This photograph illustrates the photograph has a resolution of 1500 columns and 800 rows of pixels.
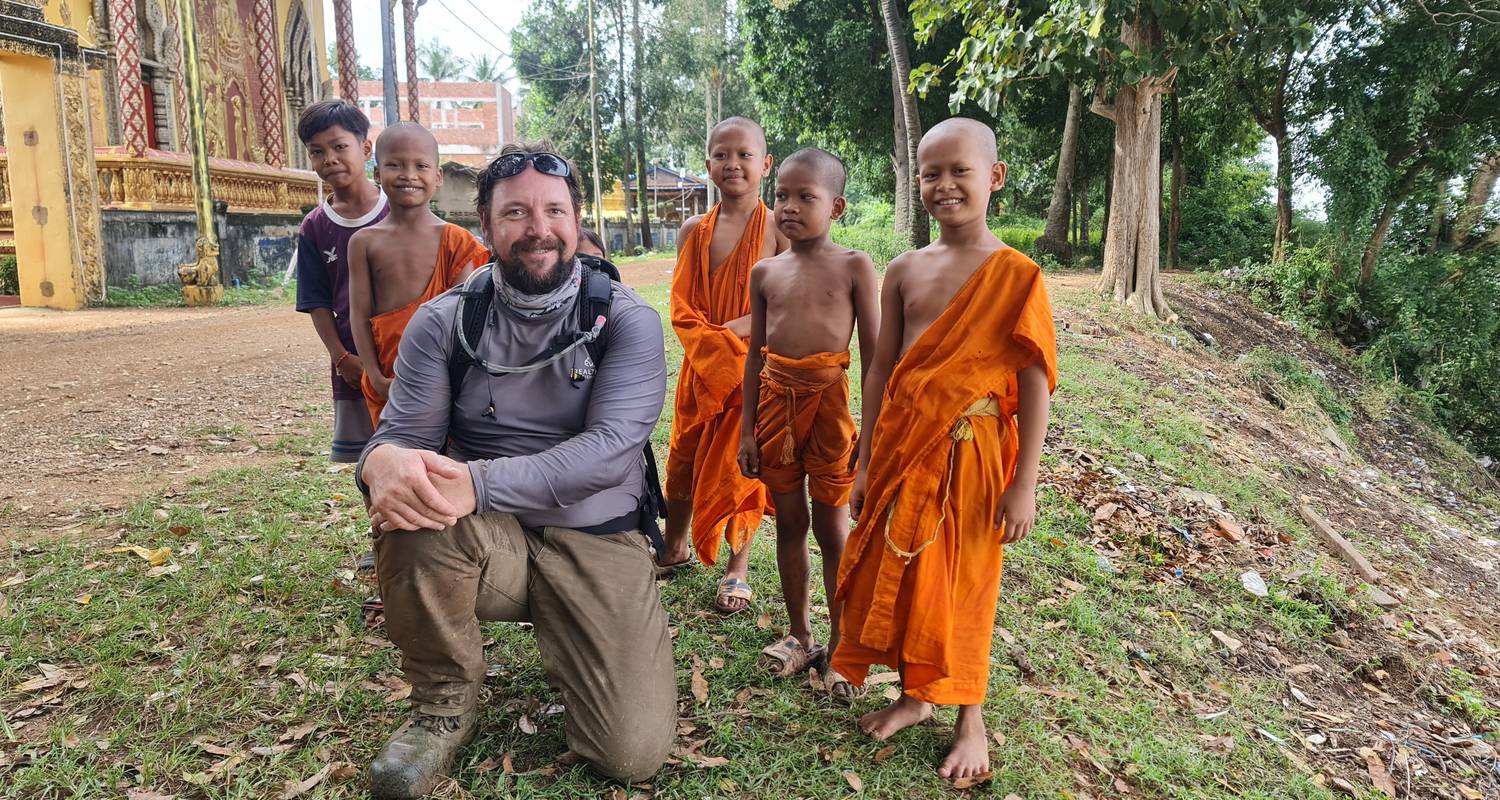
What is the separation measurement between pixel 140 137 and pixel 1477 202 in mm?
23401

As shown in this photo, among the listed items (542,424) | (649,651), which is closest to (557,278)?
(542,424)

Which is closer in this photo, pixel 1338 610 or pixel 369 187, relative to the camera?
pixel 369 187

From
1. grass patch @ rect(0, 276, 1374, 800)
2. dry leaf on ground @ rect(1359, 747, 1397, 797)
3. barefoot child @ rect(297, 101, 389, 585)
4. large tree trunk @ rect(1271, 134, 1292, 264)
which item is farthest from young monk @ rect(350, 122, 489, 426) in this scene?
large tree trunk @ rect(1271, 134, 1292, 264)

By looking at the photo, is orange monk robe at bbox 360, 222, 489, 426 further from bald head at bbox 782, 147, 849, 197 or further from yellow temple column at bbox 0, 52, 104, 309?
yellow temple column at bbox 0, 52, 104, 309

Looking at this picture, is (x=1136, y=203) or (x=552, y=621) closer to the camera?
(x=552, y=621)

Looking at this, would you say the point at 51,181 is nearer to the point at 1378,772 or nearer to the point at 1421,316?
the point at 1378,772

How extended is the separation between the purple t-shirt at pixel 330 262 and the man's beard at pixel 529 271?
1.23 m

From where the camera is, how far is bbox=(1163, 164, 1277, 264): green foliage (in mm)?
22312

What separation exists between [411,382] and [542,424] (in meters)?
0.42

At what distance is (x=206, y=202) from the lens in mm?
13180

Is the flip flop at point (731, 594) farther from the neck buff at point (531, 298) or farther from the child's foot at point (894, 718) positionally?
the neck buff at point (531, 298)

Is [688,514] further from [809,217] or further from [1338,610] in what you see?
[1338,610]

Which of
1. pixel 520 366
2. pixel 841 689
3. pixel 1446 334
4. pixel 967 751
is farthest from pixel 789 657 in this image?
pixel 1446 334

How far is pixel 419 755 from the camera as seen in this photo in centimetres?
261
